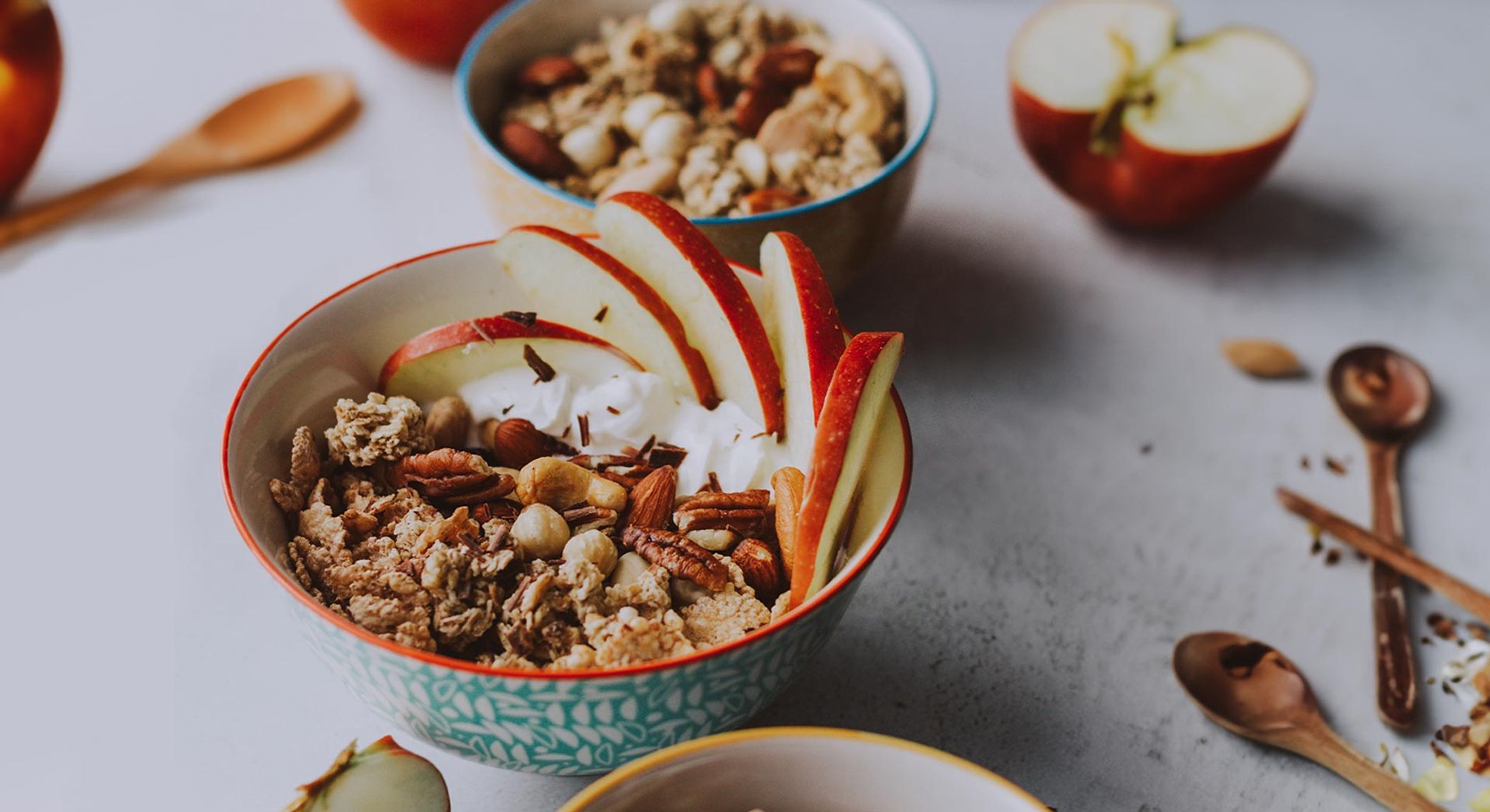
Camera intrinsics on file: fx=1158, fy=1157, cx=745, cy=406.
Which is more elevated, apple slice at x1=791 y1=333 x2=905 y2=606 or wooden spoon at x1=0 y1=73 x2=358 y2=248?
apple slice at x1=791 y1=333 x2=905 y2=606

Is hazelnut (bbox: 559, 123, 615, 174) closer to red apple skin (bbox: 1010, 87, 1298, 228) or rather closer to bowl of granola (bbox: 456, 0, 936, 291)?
bowl of granola (bbox: 456, 0, 936, 291)

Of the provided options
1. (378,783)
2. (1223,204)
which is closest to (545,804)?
(378,783)

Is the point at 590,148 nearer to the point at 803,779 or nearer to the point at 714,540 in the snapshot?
the point at 714,540

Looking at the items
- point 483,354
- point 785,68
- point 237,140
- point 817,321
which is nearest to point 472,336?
point 483,354

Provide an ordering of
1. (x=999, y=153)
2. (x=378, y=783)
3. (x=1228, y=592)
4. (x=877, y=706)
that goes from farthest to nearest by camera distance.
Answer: (x=999, y=153), (x=1228, y=592), (x=877, y=706), (x=378, y=783)

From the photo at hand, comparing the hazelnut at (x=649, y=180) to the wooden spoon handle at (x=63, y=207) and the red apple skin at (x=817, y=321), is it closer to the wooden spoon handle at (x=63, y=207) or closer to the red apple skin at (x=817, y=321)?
the red apple skin at (x=817, y=321)

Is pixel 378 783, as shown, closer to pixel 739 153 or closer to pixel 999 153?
pixel 739 153

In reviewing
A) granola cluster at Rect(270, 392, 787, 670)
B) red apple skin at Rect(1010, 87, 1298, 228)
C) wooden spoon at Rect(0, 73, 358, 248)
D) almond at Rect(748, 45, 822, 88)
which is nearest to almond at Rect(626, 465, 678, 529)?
granola cluster at Rect(270, 392, 787, 670)
